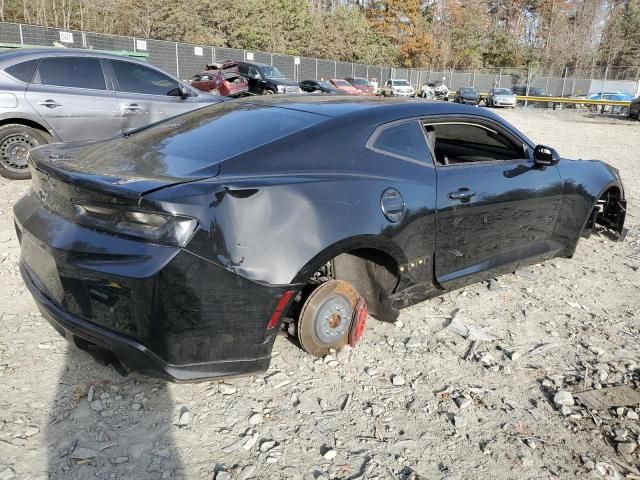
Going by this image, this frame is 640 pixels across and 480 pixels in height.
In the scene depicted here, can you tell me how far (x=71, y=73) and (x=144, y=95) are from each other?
924 millimetres

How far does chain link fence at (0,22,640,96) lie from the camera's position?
24.6m

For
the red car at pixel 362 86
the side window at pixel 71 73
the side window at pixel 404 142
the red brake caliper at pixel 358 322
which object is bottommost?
the red car at pixel 362 86

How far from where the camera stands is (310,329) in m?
2.94

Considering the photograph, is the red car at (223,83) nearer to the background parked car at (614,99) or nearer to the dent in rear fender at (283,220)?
the dent in rear fender at (283,220)

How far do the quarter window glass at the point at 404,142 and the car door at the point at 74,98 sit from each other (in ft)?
16.0

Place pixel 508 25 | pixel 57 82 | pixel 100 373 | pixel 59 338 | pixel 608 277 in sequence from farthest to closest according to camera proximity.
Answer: pixel 508 25, pixel 57 82, pixel 608 277, pixel 59 338, pixel 100 373

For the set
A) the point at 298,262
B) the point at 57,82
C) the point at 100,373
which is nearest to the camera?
the point at 298,262

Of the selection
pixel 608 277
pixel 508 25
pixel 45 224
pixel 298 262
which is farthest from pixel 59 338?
pixel 508 25

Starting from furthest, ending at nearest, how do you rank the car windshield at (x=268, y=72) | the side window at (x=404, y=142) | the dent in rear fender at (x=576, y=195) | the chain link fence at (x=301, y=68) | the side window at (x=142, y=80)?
the chain link fence at (x=301, y=68), the car windshield at (x=268, y=72), the side window at (x=142, y=80), the dent in rear fender at (x=576, y=195), the side window at (x=404, y=142)

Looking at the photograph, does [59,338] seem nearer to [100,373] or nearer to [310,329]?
[100,373]

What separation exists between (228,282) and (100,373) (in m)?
1.10

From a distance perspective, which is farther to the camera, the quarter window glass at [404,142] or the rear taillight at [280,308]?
the quarter window glass at [404,142]

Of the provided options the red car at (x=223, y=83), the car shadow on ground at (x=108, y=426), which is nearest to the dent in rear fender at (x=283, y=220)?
the car shadow on ground at (x=108, y=426)

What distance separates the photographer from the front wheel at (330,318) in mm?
2902
